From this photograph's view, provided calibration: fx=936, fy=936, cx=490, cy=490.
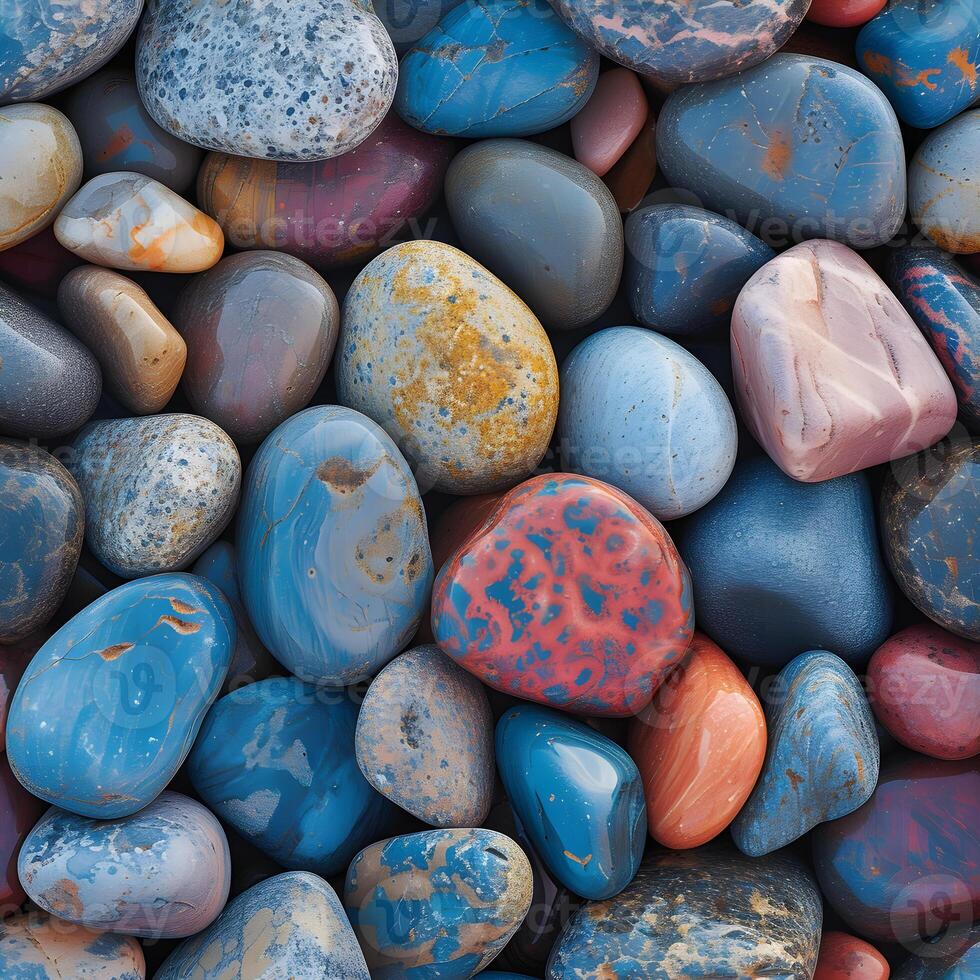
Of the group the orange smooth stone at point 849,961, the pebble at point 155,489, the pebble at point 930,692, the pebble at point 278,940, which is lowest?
the orange smooth stone at point 849,961

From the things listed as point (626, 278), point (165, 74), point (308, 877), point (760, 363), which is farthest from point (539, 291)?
point (308, 877)

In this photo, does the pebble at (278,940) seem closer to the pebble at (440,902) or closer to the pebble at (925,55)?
the pebble at (440,902)

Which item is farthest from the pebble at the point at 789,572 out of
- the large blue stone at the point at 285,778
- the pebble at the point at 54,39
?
the pebble at the point at 54,39

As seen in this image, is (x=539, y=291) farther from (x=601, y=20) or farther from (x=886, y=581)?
(x=886, y=581)

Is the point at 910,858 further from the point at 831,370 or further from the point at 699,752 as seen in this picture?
the point at 831,370

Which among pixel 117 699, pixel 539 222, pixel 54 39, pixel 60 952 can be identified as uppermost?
pixel 54 39

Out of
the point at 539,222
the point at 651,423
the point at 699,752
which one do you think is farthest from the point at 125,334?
the point at 699,752

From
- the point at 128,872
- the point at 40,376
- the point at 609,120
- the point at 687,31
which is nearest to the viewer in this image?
the point at 128,872
